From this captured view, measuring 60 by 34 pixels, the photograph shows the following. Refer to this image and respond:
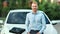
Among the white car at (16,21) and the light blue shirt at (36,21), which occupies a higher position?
the light blue shirt at (36,21)

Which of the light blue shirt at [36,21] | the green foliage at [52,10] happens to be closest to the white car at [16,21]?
the light blue shirt at [36,21]

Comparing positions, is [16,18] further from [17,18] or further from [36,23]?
[36,23]

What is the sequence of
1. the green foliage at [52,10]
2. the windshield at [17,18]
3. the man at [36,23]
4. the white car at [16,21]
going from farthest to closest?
1. the green foliage at [52,10]
2. the windshield at [17,18]
3. the white car at [16,21]
4. the man at [36,23]

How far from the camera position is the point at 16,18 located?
939 cm

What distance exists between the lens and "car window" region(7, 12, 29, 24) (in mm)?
9156

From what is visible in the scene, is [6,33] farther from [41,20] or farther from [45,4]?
[45,4]

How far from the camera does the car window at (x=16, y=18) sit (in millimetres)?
9156

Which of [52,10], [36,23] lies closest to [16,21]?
[36,23]

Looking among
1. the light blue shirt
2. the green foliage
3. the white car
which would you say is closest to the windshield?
the white car

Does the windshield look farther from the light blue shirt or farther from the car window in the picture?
the light blue shirt

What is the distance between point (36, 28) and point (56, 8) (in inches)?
604

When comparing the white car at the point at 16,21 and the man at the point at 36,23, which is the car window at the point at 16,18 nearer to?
the white car at the point at 16,21

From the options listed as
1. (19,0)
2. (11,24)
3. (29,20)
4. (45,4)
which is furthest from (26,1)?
(29,20)

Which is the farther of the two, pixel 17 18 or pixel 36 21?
pixel 17 18
